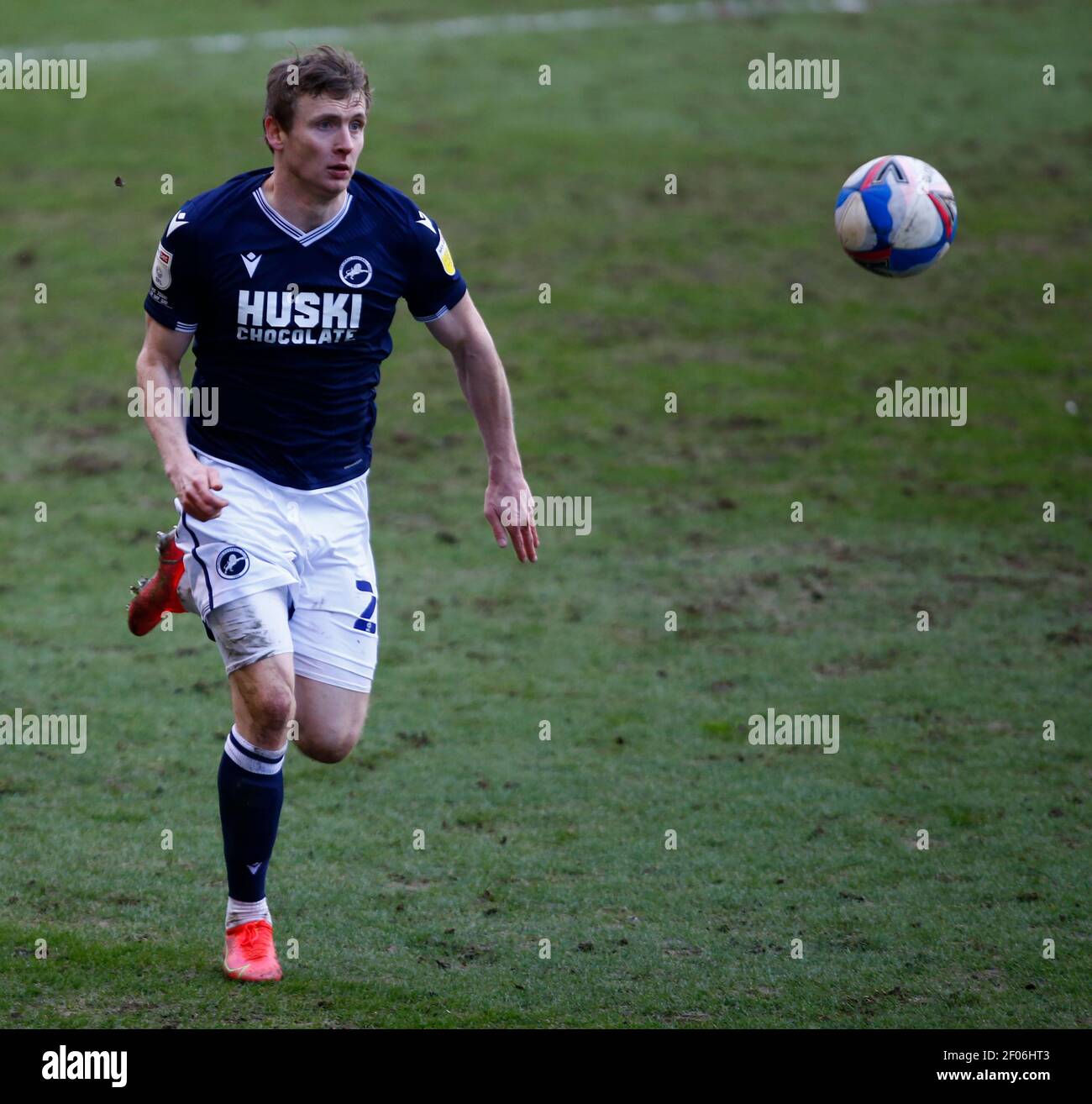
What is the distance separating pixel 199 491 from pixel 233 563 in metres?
0.34

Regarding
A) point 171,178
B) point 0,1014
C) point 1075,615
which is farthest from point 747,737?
point 171,178

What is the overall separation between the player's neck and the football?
2650mm

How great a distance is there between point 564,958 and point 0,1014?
1.79 m

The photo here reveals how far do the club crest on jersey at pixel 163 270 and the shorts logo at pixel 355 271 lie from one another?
0.53 m

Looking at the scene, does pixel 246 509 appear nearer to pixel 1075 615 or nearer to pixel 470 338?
pixel 470 338

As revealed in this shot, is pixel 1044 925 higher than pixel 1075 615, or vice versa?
pixel 1075 615

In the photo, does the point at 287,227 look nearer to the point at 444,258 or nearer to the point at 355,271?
the point at 355,271

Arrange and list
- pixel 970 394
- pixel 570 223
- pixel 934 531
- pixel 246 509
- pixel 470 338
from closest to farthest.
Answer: pixel 246 509, pixel 470 338, pixel 934 531, pixel 970 394, pixel 570 223

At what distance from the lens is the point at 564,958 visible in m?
5.32

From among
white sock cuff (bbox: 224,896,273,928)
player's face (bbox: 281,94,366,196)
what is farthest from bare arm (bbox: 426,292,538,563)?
white sock cuff (bbox: 224,896,273,928)

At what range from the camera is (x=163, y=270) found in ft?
16.4

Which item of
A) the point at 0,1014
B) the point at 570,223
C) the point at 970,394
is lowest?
the point at 0,1014

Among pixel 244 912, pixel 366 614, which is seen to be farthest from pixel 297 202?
pixel 244 912

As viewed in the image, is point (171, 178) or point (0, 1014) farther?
point (171, 178)
